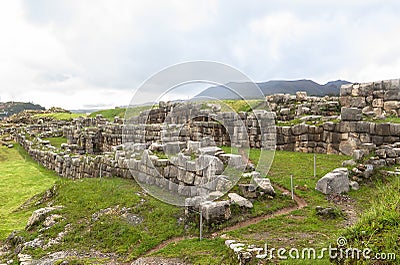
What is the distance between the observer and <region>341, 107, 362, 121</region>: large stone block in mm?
19797

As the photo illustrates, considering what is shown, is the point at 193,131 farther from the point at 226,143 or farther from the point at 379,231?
the point at 379,231

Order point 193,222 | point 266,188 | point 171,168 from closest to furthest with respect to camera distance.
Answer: point 193,222 → point 266,188 → point 171,168

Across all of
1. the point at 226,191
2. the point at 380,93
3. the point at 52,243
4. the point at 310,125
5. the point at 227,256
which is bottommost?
the point at 52,243

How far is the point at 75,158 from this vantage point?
22.7 meters

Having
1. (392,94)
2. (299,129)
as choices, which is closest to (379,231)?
(299,129)

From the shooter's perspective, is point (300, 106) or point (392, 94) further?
point (300, 106)

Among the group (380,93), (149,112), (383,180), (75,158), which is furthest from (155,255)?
(149,112)

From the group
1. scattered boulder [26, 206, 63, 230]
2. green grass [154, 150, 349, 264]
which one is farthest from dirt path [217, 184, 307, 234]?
scattered boulder [26, 206, 63, 230]

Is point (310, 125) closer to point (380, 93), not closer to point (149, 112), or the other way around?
point (380, 93)

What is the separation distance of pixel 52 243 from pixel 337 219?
382 inches
